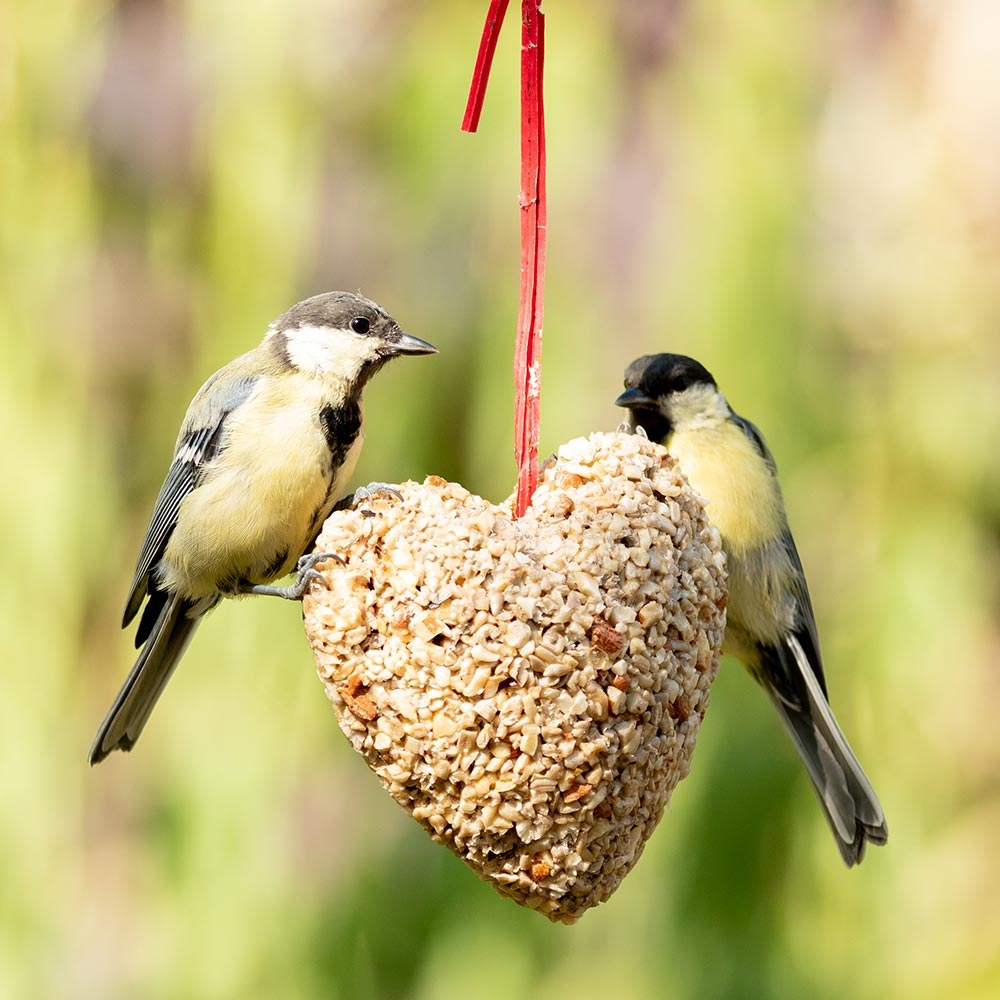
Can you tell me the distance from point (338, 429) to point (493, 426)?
40.6 inches

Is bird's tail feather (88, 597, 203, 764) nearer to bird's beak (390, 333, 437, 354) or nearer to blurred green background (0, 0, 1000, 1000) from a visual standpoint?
bird's beak (390, 333, 437, 354)

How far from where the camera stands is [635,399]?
1.84 m

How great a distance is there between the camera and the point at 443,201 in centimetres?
288

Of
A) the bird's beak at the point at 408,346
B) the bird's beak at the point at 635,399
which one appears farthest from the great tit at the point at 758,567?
the bird's beak at the point at 408,346

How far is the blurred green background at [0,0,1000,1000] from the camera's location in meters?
2.66

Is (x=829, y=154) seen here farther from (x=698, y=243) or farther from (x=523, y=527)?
(x=523, y=527)

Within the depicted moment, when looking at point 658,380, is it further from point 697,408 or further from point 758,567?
point 758,567

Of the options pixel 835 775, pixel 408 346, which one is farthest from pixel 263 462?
pixel 835 775

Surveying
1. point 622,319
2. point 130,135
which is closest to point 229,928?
point 622,319

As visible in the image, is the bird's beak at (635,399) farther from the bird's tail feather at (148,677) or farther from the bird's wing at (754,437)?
the bird's tail feather at (148,677)

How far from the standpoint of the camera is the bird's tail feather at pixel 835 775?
1962mm

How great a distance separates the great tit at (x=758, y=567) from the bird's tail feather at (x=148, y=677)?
28.6 inches

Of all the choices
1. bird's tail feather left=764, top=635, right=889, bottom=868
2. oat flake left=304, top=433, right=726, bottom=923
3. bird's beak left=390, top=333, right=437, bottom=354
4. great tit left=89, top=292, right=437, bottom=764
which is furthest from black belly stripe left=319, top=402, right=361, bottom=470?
bird's tail feather left=764, top=635, right=889, bottom=868

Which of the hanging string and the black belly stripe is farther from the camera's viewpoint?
the black belly stripe
